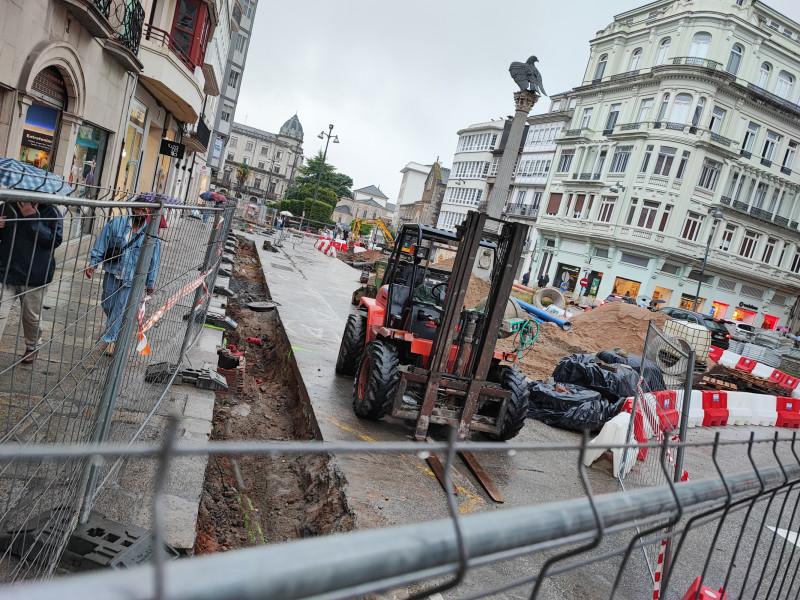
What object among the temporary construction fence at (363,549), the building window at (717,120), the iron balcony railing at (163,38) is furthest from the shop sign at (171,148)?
the building window at (717,120)

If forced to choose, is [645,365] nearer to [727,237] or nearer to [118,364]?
[118,364]

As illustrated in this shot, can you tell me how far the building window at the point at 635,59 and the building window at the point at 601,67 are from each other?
7.77ft

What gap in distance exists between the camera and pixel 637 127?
127 ft

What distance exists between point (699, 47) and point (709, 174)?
830cm

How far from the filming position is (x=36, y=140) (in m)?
9.98

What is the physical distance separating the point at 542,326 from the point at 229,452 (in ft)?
53.5

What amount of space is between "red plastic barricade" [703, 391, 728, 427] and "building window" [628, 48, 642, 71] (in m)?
36.2

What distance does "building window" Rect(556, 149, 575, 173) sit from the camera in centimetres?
4441

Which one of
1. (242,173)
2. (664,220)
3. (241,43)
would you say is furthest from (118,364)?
(242,173)

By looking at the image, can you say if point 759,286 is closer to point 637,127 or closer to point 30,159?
point 637,127

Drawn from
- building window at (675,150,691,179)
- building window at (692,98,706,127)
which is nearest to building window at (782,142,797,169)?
building window at (692,98,706,127)

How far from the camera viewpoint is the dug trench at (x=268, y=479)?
14.8 ft

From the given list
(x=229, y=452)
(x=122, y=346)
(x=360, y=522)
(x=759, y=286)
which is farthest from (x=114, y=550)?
(x=759, y=286)

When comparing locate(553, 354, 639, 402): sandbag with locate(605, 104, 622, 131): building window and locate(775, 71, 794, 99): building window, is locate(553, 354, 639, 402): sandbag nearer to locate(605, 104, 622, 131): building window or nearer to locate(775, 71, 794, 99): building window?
locate(605, 104, 622, 131): building window
